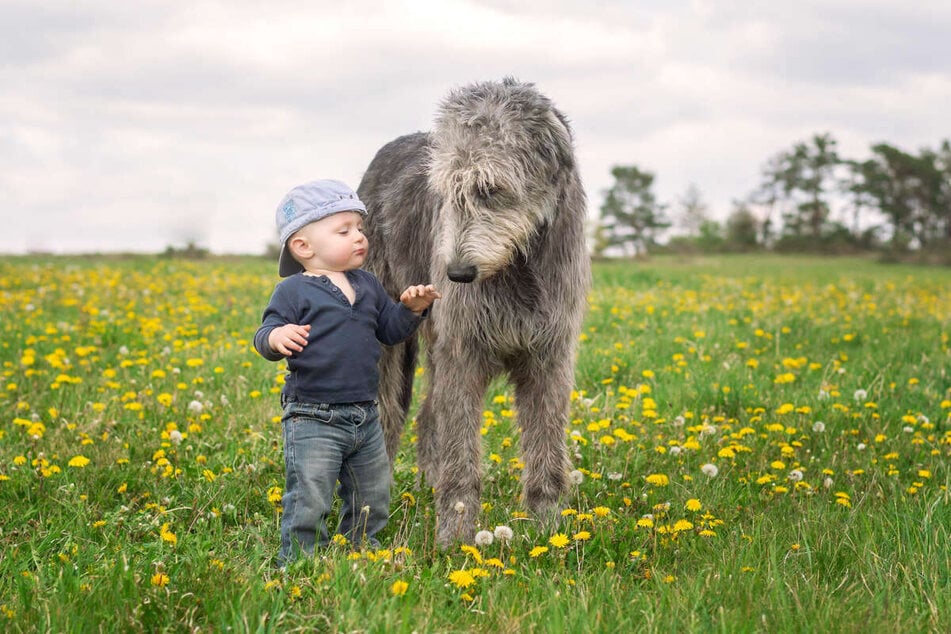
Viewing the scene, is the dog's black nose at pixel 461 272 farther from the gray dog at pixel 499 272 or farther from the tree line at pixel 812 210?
the tree line at pixel 812 210

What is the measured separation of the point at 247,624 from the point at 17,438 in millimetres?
3403

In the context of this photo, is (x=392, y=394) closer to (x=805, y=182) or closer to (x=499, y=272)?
(x=499, y=272)

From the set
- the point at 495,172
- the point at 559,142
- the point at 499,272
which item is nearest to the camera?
the point at 495,172

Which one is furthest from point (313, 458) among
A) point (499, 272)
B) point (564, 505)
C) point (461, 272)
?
point (564, 505)

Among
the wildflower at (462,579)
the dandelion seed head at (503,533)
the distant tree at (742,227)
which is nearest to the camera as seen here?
the wildflower at (462,579)

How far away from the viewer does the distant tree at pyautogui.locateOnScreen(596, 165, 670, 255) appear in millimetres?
64875

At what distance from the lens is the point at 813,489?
4.71 metres

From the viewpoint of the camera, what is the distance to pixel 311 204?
374cm

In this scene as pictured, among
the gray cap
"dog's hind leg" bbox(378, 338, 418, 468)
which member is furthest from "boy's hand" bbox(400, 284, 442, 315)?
"dog's hind leg" bbox(378, 338, 418, 468)

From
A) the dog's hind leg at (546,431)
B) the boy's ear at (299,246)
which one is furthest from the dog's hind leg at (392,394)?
the boy's ear at (299,246)

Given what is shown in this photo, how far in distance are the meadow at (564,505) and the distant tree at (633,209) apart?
56.7 meters

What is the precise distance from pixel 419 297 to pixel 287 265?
0.66 m

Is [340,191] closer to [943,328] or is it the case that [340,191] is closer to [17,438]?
[17,438]

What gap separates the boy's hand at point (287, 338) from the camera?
3518mm
